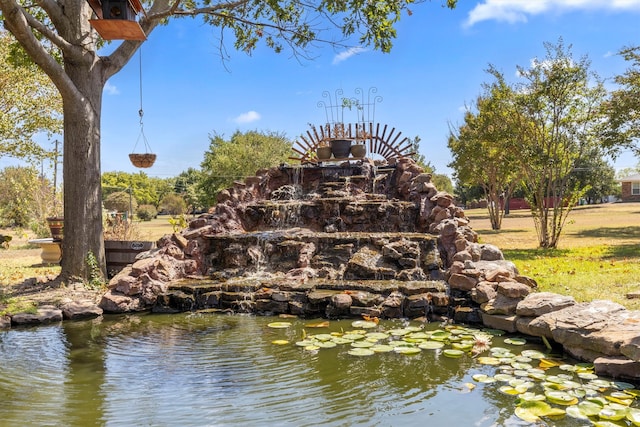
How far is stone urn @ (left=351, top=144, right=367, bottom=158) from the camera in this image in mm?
12734

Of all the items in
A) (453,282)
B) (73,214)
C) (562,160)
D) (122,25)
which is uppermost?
(122,25)

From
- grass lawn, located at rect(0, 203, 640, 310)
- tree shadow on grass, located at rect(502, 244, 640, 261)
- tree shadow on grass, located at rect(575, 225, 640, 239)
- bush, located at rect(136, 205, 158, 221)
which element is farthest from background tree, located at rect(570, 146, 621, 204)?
bush, located at rect(136, 205, 158, 221)

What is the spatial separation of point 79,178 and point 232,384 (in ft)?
17.4

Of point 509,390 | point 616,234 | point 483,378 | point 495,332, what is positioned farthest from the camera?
point 616,234

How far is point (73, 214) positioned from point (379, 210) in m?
5.00

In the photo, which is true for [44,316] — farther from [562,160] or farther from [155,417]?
[562,160]

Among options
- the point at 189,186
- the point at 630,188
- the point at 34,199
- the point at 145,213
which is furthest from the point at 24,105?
the point at 630,188

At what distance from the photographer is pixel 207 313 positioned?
664cm

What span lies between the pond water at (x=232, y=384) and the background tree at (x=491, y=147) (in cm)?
828

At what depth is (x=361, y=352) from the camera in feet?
15.2

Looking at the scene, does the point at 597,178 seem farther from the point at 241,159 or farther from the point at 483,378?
the point at 483,378

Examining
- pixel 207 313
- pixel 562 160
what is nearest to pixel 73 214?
pixel 207 313

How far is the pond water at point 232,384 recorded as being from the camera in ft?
10.9

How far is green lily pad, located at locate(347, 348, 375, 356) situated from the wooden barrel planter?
16.9 feet
